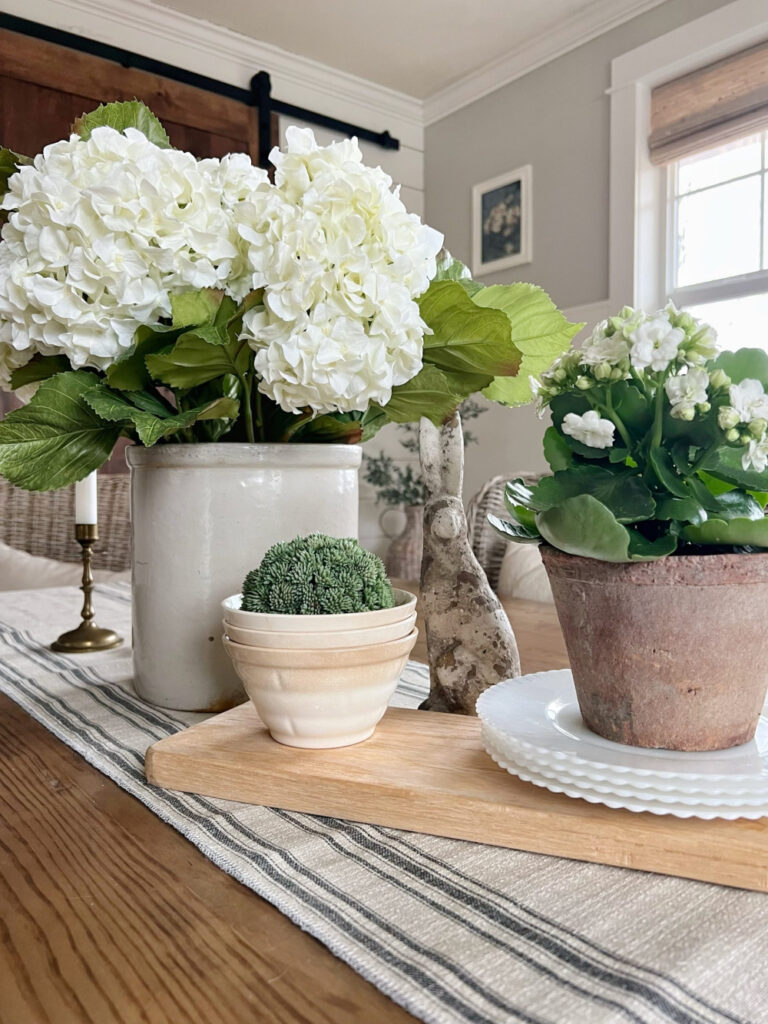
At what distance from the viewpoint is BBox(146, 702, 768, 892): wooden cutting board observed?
40 centimetres

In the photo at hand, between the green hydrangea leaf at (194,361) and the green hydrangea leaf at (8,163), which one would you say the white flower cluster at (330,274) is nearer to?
the green hydrangea leaf at (194,361)

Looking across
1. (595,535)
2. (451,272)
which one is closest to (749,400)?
(595,535)

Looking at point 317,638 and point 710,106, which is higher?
point 710,106

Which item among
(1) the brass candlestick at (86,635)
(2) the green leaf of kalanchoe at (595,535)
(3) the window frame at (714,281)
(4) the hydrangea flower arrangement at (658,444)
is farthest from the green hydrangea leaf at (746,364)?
(3) the window frame at (714,281)

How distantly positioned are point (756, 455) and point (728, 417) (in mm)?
31

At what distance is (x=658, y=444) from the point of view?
1.49 ft

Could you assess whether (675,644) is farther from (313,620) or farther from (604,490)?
(313,620)

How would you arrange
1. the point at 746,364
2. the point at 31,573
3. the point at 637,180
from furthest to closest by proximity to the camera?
the point at 637,180
the point at 31,573
the point at 746,364

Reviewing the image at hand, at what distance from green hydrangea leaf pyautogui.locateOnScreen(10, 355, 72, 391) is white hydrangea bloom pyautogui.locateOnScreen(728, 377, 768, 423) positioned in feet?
1.68

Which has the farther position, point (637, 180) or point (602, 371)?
point (637, 180)

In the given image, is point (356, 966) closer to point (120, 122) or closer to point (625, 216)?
point (120, 122)

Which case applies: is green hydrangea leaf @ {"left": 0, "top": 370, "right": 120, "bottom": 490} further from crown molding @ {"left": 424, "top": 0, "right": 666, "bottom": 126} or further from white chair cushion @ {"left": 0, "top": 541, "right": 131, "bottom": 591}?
crown molding @ {"left": 424, "top": 0, "right": 666, "bottom": 126}

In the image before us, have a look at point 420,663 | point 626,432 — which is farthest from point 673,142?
point 626,432

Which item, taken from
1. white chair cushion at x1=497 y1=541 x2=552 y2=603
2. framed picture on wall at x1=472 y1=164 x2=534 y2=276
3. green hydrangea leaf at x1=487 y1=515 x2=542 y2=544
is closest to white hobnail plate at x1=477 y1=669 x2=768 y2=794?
green hydrangea leaf at x1=487 y1=515 x2=542 y2=544
